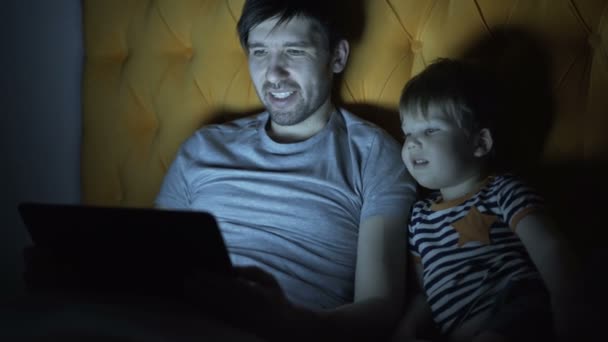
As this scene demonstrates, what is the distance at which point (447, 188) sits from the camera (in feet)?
3.01

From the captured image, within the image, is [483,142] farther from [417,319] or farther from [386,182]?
Result: [417,319]

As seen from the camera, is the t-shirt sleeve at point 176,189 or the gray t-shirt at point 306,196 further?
the t-shirt sleeve at point 176,189

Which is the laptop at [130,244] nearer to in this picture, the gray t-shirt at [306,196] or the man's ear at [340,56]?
the gray t-shirt at [306,196]

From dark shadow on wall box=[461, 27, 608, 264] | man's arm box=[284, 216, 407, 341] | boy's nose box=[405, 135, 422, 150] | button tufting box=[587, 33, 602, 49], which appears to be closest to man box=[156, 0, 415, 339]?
man's arm box=[284, 216, 407, 341]

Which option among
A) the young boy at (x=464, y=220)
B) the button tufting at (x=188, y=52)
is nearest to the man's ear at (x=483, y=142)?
the young boy at (x=464, y=220)

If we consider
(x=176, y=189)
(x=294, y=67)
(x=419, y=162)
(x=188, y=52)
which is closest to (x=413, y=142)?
(x=419, y=162)

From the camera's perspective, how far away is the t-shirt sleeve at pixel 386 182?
95 cm

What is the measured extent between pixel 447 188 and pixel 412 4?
1.42 ft

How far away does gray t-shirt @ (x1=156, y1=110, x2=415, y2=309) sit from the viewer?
960 mm

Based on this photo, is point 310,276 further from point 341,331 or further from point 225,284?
point 225,284

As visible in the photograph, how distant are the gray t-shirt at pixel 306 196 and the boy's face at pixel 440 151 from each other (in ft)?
0.33

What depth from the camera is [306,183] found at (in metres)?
1.04

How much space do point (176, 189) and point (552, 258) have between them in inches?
32.7

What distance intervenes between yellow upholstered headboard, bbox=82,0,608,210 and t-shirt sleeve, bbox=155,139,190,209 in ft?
0.53
